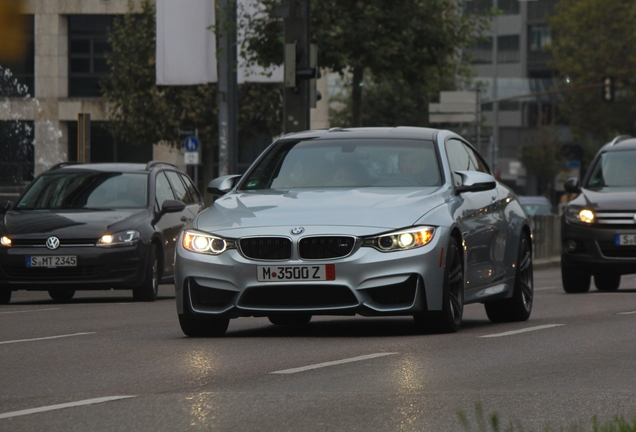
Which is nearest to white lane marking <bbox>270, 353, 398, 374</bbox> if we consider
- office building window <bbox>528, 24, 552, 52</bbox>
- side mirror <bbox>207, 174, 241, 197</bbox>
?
side mirror <bbox>207, 174, 241, 197</bbox>

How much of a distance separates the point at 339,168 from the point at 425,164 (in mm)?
655

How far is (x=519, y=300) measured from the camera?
1227 centimetres

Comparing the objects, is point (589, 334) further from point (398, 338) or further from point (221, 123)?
point (221, 123)

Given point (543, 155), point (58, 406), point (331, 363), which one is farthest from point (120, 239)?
point (543, 155)

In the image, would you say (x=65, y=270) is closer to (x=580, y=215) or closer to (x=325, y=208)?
(x=580, y=215)

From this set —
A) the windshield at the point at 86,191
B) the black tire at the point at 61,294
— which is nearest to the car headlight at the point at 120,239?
the windshield at the point at 86,191

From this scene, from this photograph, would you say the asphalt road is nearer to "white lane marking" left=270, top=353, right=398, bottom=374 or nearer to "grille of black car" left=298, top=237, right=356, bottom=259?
"white lane marking" left=270, top=353, right=398, bottom=374

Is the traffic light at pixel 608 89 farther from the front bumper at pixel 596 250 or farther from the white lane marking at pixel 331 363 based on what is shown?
the white lane marking at pixel 331 363

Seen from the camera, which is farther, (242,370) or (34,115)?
(34,115)

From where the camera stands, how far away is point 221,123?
3384 centimetres

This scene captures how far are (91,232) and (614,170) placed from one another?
6.85 meters

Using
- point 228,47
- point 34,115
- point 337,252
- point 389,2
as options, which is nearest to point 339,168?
point 337,252

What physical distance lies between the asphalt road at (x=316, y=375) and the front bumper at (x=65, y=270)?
3.39m

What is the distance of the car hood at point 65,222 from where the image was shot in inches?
640
